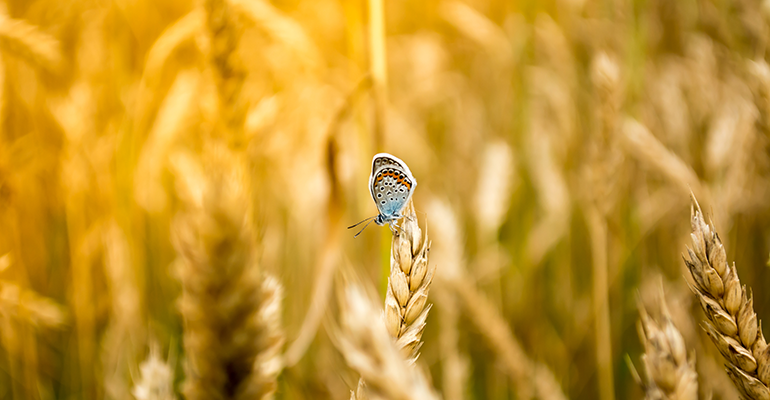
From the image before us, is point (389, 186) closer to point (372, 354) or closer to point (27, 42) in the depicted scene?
point (372, 354)

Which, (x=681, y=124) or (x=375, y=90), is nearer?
(x=375, y=90)

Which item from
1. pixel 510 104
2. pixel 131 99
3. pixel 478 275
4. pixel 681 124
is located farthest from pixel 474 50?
pixel 131 99

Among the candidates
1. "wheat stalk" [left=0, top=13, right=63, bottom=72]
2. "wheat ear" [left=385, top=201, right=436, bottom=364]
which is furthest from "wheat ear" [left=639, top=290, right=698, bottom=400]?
"wheat stalk" [left=0, top=13, right=63, bottom=72]

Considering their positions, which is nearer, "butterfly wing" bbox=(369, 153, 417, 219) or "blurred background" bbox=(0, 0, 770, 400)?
"butterfly wing" bbox=(369, 153, 417, 219)

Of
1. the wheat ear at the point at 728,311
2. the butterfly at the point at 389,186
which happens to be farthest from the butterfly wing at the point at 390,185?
the wheat ear at the point at 728,311

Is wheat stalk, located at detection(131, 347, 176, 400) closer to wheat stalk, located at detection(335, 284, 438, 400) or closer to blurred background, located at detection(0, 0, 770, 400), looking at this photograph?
blurred background, located at detection(0, 0, 770, 400)

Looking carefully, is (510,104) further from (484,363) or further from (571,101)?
(484,363)

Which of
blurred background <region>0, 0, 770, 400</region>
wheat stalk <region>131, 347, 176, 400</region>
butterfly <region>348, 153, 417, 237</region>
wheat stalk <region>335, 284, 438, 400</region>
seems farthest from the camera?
blurred background <region>0, 0, 770, 400</region>
